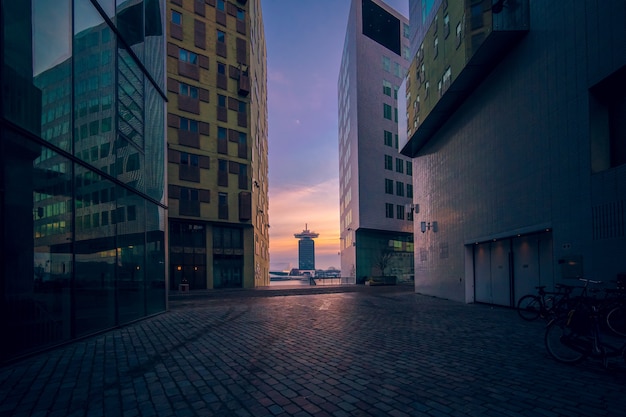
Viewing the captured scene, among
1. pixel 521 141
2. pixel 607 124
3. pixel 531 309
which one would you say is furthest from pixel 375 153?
pixel 607 124

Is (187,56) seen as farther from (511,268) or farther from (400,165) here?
(511,268)

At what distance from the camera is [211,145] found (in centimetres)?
3728

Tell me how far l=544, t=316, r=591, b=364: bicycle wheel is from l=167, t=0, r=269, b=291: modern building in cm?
3319

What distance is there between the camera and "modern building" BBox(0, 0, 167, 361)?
6.65 m

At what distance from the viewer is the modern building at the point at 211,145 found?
1391 inches

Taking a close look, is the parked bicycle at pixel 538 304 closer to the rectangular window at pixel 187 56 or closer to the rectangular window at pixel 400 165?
the rectangular window at pixel 187 56

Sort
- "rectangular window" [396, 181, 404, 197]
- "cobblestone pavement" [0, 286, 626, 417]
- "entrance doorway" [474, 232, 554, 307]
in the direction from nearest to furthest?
"cobblestone pavement" [0, 286, 626, 417] < "entrance doorway" [474, 232, 554, 307] < "rectangular window" [396, 181, 404, 197]

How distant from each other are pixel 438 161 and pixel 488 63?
24.2 ft

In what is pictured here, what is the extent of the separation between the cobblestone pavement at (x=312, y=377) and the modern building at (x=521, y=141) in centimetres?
342

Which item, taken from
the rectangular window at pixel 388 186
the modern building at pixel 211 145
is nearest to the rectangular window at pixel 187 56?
the modern building at pixel 211 145

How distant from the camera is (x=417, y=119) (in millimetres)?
21375

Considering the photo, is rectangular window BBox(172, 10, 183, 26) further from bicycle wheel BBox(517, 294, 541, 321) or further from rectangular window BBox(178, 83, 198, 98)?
bicycle wheel BBox(517, 294, 541, 321)

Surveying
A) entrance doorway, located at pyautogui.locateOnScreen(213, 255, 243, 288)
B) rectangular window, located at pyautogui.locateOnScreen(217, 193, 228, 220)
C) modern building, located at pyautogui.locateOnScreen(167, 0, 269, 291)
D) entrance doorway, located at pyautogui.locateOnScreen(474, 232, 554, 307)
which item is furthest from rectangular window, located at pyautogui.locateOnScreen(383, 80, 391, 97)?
entrance doorway, located at pyautogui.locateOnScreen(474, 232, 554, 307)

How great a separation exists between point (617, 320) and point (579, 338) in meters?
3.23
